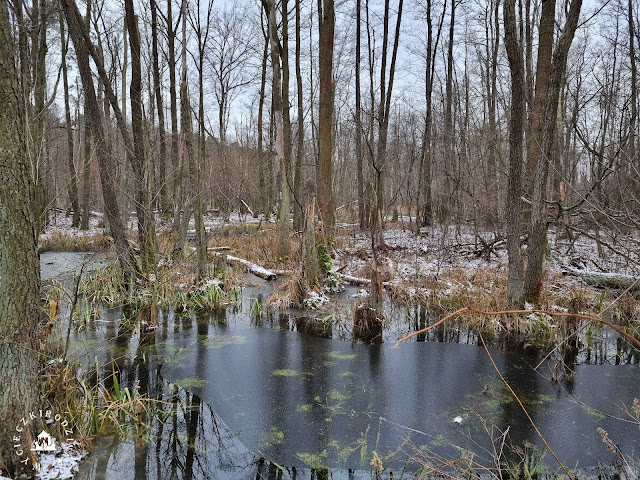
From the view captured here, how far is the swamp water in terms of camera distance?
3652 millimetres

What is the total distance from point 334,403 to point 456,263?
7444mm

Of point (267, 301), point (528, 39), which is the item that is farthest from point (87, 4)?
point (528, 39)

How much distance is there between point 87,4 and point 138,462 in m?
16.5

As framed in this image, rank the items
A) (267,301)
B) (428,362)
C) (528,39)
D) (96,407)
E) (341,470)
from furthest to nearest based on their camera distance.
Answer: (528,39) → (267,301) → (428,362) → (96,407) → (341,470)

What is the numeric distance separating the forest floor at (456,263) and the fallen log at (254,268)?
450mm

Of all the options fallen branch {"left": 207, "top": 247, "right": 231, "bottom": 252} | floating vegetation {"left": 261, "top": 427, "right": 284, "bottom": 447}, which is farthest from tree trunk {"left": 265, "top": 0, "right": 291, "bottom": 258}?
floating vegetation {"left": 261, "top": 427, "right": 284, "bottom": 447}

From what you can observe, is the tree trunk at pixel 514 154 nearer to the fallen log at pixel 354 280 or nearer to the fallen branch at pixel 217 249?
the fallen log at pixel 354 280

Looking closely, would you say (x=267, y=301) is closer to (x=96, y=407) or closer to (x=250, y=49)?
(x=96, y=407)

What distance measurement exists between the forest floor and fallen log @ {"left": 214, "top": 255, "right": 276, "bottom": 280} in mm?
450

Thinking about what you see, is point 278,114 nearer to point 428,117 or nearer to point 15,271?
point 428,117

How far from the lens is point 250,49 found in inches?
848

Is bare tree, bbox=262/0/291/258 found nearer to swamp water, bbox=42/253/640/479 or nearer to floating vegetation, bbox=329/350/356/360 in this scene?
swamp water, bbox=42/253/640/479

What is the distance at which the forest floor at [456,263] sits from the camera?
7633 millimetres

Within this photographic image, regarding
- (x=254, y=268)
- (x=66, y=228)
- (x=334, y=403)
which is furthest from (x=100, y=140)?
(x=66, y=228)
